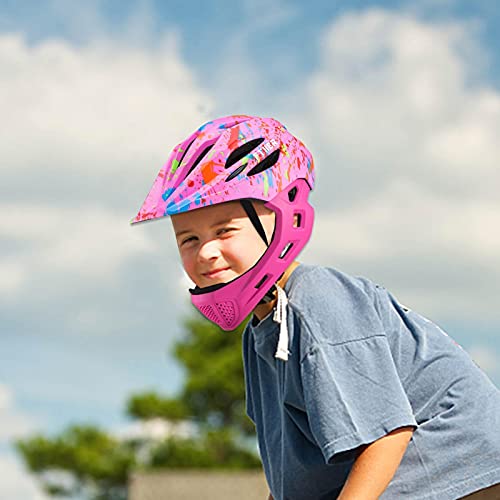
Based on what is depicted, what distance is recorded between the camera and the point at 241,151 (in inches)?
132

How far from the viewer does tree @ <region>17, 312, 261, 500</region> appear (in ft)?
113

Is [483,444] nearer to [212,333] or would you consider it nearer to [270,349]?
[270,349]

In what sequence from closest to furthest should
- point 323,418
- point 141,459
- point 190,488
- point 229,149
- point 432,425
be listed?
point 323,418 → point 432,425 → point 229,149 → point 190,488 → point 141,459

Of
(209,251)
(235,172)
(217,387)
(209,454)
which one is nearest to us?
(209,251)

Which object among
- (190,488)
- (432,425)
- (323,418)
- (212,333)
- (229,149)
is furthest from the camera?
(212,333)

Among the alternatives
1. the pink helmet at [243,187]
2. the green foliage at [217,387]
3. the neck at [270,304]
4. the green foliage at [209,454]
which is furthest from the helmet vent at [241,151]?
the green foliage at [217,387]

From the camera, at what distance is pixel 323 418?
9.43 ft

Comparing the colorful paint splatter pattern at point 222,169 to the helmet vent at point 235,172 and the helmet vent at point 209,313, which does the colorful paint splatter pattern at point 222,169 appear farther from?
the helmet vent at point 209,313

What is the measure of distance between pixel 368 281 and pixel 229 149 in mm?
645

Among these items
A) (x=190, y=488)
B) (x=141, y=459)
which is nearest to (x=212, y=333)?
(x=141, y=459)

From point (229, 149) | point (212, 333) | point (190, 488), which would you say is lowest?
point (190, 488)

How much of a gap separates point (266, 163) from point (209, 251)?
0.39 metres

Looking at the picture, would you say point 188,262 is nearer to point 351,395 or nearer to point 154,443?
point 351,395

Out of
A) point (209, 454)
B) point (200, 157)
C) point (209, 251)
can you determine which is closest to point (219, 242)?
point (209, 251)
